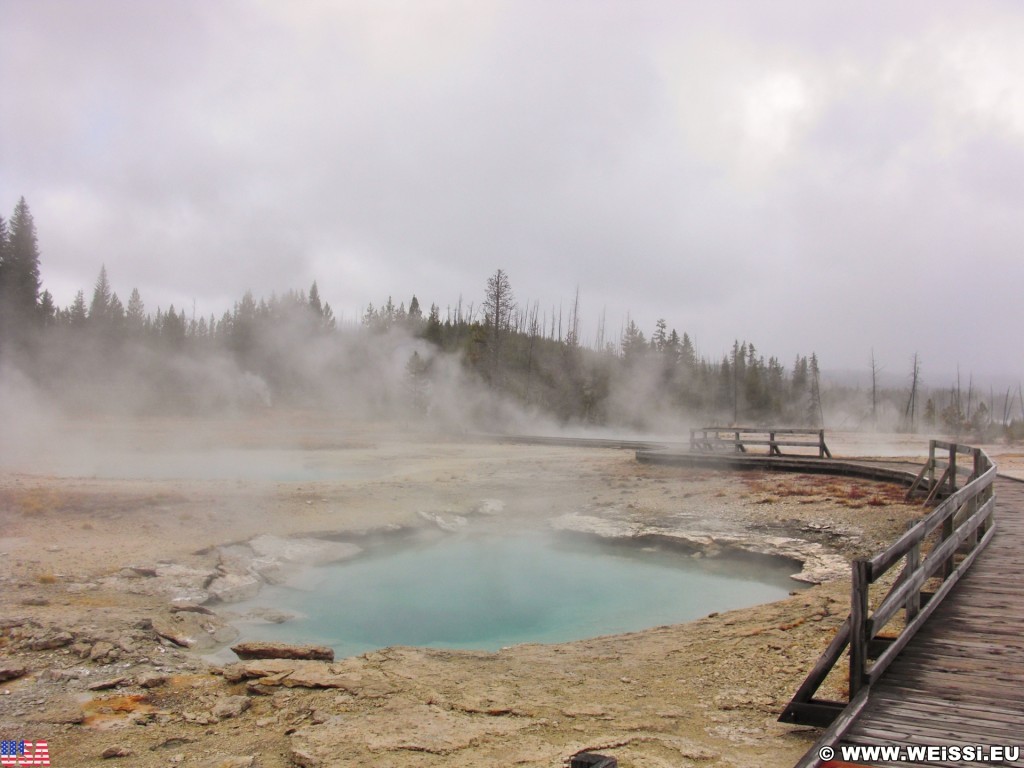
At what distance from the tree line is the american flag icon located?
41.7m

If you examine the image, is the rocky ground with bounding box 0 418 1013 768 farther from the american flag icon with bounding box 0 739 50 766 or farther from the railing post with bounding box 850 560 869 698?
the railing post with bounding box 850 560 869 698

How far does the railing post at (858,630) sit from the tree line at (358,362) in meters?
43.2

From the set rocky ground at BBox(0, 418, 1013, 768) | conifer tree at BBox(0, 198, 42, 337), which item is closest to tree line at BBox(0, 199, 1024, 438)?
conifer tree at BBox(0, 198, 42, 337)

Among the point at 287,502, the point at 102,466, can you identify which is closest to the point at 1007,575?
the point at 287,502

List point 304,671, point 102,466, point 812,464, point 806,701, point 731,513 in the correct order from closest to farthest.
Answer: point 806,701, point 304,671, point 731,513, point 812,464, point 102,466

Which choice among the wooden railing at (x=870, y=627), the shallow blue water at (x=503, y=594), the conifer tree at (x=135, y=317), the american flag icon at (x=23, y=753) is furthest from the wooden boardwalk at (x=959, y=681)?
the conifer tree at (x=135, y=317)

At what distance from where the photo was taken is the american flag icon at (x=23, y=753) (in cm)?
453

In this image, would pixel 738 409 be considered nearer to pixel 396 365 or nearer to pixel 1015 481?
pixel 396 365

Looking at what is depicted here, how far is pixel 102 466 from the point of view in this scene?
73.3 ft

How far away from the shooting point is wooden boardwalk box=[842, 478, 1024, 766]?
3387mm

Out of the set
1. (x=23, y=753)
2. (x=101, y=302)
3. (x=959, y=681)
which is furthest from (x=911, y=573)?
(x=101, y=302)

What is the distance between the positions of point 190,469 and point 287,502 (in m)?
9.14

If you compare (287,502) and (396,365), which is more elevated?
(396,365)

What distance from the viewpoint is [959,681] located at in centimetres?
400
